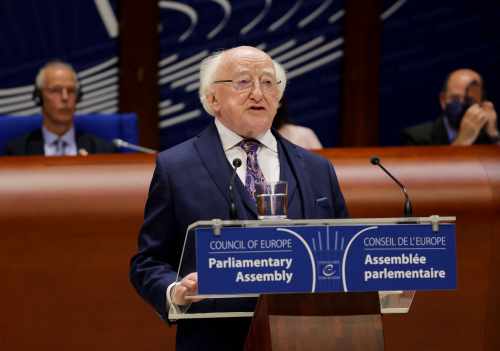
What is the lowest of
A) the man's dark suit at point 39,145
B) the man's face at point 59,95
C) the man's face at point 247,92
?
the man's face at point 247,92

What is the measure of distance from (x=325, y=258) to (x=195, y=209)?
47cm

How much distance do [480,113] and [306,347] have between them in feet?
8.47

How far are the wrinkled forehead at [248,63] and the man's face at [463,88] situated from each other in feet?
8.26

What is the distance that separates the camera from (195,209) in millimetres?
2391

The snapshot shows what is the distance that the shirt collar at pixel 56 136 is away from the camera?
179 inches

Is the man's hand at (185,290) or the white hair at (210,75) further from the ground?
the white hair at (210,75)

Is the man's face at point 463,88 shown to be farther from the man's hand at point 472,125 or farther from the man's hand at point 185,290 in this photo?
the man's hand at point 185,290

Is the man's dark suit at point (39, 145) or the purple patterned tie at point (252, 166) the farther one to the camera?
the man's dark suit at point (39, 145)

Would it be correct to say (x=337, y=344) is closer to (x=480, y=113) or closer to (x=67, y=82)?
(x=480, y=113)

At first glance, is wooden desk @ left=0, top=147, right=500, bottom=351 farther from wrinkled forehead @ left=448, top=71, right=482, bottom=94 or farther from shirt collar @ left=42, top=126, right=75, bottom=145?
wrinkled forehead @ left=448, top=71, right=482, bottom=94

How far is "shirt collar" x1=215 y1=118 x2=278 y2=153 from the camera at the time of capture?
250cm

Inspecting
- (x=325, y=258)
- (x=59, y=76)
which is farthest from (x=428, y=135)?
(x=325, y=258)

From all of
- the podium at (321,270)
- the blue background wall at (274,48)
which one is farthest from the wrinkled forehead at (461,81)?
the podium at (321,270)

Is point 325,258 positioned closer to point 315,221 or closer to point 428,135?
point 315,221
